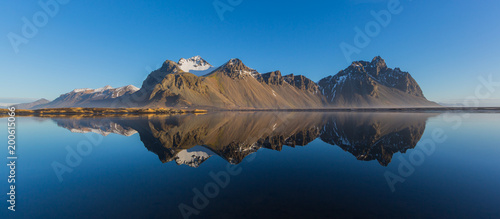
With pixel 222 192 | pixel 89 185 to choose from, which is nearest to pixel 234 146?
pixel 222 192

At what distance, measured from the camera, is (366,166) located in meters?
14.4

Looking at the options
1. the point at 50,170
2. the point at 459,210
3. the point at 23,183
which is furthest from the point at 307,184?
the point at 50,170

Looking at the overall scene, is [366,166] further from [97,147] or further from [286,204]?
[97,147]

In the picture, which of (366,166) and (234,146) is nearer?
(366,166)

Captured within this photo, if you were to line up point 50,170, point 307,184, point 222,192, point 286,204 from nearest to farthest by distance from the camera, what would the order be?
1. point 286,204
2. point 222,192
3. point 307,184
4. point 50,170

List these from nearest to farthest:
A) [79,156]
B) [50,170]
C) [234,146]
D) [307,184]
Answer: [307,184] < [50,170] < [79,156] < [234,146]

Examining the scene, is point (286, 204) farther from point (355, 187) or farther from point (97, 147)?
point (97, 147)

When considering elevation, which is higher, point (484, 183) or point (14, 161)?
point (14, 161)

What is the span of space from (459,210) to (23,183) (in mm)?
23930

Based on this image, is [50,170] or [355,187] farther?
[50,170]

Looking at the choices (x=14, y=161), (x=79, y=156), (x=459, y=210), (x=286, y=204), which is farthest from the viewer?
(x=79, y=156)

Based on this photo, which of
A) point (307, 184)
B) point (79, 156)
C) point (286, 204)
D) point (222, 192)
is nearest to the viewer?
point (286, 204)

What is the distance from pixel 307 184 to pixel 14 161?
81.9 ft

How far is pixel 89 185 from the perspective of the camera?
11.4 metres
